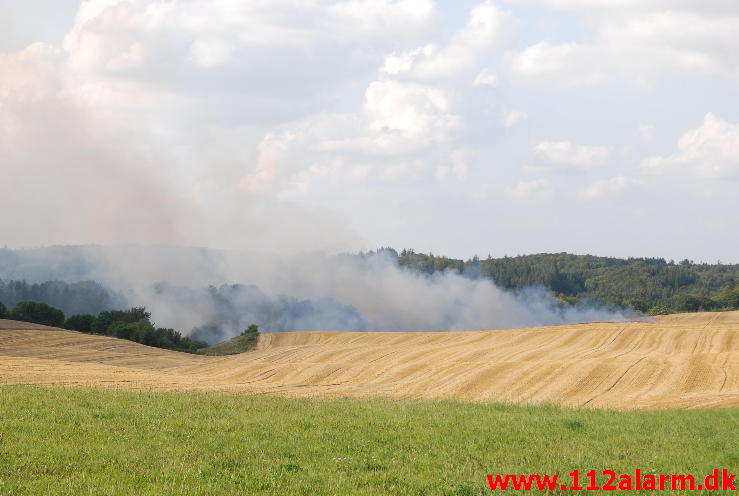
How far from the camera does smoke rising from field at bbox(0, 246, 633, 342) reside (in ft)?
443

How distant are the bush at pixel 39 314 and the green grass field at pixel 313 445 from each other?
6811cm

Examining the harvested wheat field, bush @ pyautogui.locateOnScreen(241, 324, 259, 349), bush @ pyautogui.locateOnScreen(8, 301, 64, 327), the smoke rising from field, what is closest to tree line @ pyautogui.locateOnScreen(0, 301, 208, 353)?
bush @ pyautogui.locateOnScreen(8, 301, 64, 327)

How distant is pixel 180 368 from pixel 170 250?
112 m

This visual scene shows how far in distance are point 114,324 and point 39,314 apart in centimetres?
1082

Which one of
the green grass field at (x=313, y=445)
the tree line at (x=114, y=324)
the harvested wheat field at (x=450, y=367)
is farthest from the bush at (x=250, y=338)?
the green grass field at (x=313, y=445)

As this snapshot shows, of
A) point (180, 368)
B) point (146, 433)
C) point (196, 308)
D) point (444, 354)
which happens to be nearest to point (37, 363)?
point (180, 368)

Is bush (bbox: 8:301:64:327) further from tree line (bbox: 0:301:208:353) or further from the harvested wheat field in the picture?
the harvested wheat field

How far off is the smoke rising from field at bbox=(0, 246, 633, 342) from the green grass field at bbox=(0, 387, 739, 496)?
338ft

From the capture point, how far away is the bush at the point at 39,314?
Answer: 87.6 metres

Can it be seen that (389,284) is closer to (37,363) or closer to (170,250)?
(170,250)

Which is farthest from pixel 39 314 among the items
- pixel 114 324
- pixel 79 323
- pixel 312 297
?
pixel 312 297

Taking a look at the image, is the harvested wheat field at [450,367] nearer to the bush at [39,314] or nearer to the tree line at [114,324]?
the tree line at [114,324]

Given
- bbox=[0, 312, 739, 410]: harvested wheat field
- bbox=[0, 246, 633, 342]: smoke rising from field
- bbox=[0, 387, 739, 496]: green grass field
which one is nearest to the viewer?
bbox=[0, 387, 739, 496]: green grass field

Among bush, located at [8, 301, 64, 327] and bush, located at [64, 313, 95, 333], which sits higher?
bush, located at [8, 301, 64, 327]
